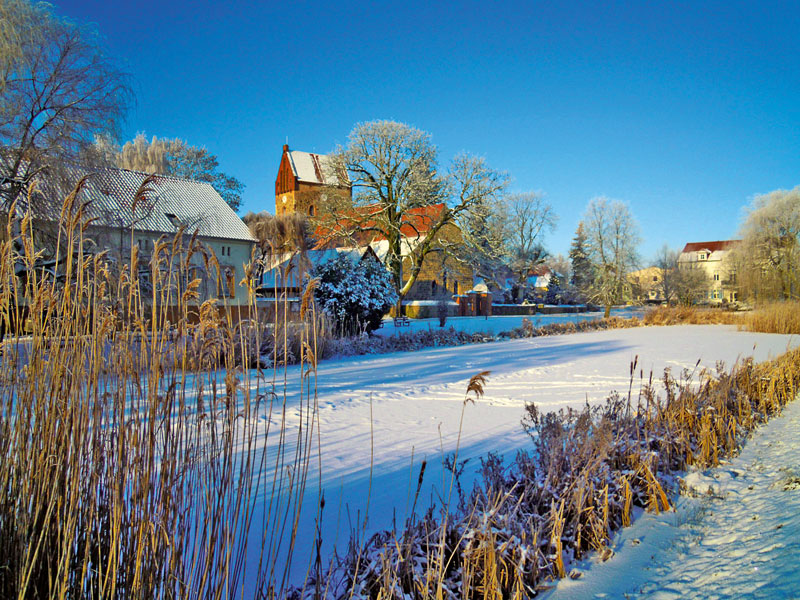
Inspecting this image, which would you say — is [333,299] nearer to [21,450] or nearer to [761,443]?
[761,443]

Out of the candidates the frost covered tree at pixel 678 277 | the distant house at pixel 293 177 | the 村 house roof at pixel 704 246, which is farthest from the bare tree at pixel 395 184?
the 村 house roof at pixel 704 246

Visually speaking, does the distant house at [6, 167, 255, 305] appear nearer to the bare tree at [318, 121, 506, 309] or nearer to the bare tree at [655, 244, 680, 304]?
the bare tree at [318, 121, 506, 309]

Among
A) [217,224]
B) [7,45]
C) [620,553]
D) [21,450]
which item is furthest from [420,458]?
[217,224]

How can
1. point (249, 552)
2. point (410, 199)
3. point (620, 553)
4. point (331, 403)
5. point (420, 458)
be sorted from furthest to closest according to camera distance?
point (410, 199)
point (331, 403)
point (420, 458)
point (620, 553)
point (249, 552)

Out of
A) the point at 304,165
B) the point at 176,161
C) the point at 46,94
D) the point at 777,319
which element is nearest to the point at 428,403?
the point at 46,94

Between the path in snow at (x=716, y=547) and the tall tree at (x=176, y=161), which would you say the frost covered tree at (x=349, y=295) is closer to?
the path in snow at (x=716, y=547)

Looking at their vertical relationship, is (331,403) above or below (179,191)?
below

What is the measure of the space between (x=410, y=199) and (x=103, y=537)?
22704 mm

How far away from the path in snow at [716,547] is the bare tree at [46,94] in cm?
1066

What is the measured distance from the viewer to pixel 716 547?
2.62 m

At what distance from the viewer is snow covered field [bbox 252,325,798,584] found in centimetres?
313

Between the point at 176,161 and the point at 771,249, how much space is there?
111ft

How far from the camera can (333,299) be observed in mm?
12461

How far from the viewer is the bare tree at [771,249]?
18.7 m
